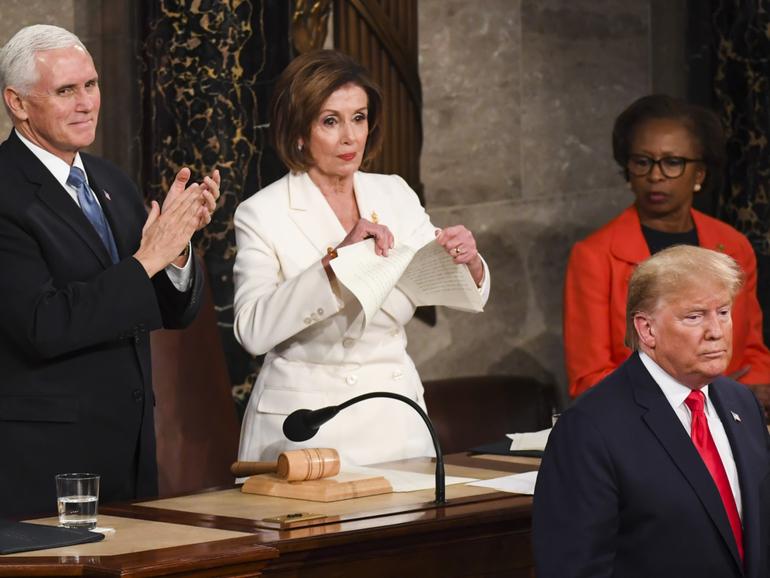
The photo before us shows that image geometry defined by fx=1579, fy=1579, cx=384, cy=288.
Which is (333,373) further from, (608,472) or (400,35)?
(400,35)

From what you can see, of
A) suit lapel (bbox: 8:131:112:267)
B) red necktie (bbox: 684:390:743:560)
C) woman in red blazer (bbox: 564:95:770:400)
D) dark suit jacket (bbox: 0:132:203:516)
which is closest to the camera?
red necktie (bbox: 684:390:743:560)

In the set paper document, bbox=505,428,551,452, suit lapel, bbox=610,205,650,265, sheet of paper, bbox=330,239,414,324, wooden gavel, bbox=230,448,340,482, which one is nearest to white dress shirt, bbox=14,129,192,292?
sheet of paper, bbox=330,239,414,324

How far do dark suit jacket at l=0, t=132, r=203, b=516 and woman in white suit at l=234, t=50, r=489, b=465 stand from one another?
1.47ft

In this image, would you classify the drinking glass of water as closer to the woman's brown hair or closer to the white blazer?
the white blazer

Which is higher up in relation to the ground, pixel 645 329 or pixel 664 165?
pixel 664 165

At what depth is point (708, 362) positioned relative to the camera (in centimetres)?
349

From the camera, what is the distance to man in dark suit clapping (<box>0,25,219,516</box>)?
3926 mm

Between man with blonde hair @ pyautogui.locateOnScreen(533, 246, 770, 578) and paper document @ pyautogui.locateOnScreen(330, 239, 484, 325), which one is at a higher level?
paper document @ pyautogui.locateOnScreen(330, 239, 484, 325)

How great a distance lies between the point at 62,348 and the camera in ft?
12.8

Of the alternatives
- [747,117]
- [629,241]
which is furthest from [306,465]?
[747,117]

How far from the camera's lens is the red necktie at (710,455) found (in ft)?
11.4

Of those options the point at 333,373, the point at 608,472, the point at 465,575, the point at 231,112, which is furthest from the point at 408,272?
the point at 231,112

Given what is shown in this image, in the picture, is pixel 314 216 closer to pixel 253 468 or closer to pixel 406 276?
pixel 406 276

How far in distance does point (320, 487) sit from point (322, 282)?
2.30 ft
